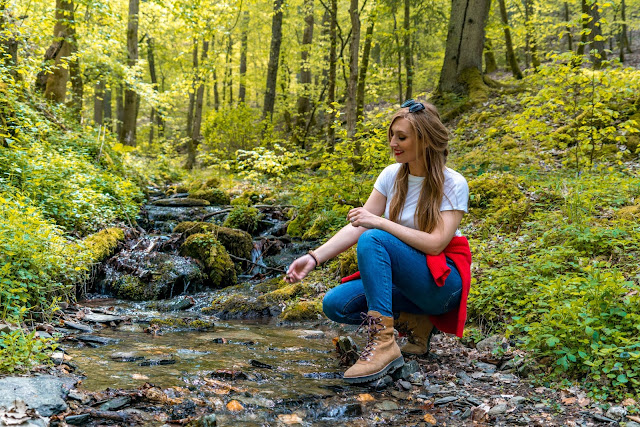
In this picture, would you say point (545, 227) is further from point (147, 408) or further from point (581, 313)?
point (147, 408)

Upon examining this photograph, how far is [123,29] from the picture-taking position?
1428cm

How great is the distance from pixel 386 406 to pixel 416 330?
0.95 metres

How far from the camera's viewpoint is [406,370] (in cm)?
292

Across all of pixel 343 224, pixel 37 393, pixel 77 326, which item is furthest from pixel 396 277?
pixel 343 224

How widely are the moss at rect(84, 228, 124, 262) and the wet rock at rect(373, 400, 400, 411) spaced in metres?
4.48

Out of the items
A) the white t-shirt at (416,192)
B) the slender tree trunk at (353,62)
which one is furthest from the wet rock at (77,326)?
the slender tree trunk at (353,62)

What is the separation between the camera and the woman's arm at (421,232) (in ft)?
9.21

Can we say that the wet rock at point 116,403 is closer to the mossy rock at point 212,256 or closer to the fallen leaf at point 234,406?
the fallen leaf at point 234,406

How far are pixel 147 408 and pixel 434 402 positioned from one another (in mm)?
1544

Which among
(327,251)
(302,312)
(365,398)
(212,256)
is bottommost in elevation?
(302,312)

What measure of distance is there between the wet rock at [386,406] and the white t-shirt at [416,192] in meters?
1.12

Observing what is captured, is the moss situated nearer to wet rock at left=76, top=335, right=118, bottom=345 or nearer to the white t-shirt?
wet rock at left=76, top=335, right=118, bottom=345

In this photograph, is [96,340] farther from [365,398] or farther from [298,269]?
[365,398]

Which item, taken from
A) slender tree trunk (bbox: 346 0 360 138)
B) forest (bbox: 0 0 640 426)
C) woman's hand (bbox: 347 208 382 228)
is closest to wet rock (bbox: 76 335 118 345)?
forest (bbox: 0 0 640 426)
